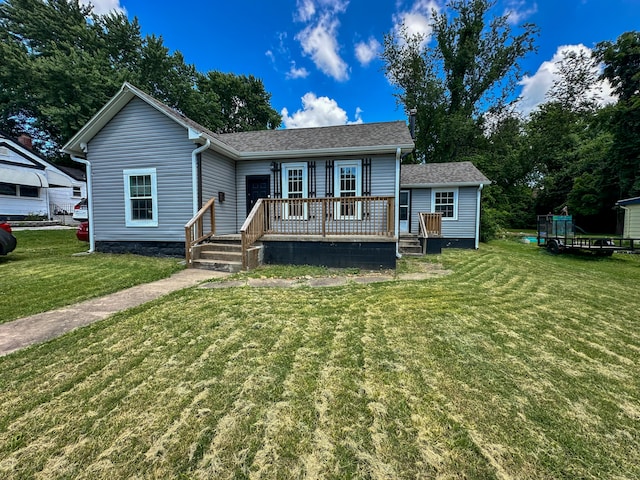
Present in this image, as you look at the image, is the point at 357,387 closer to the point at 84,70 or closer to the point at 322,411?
the point at 322,411

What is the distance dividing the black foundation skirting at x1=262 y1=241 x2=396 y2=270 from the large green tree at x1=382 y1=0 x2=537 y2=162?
19.1 m

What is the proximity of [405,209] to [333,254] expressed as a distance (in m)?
7.54

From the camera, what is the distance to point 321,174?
371 inches

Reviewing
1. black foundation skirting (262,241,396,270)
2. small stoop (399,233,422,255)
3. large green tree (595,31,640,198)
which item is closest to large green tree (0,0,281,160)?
black foundation skirting (262,241,396,270)

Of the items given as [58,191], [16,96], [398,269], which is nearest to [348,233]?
[398,269]

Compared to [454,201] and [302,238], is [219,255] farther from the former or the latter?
[454,201]

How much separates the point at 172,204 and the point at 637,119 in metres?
25.7

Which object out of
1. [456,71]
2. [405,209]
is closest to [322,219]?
[405,209]

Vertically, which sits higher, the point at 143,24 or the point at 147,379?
the point at 143,24

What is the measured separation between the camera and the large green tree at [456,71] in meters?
21.7

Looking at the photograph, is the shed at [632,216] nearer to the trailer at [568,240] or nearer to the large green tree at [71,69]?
the trailer at [568,240]

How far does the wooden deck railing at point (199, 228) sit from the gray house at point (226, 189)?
0.14ft

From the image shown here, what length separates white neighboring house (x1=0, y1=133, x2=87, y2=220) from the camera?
669 inches

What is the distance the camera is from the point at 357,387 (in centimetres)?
232
